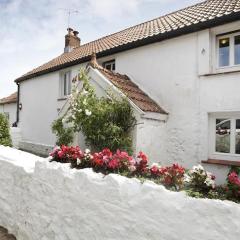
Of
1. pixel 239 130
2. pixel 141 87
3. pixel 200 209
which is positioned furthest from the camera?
pixel 141 87

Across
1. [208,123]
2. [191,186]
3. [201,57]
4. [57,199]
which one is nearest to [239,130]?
[208,123]

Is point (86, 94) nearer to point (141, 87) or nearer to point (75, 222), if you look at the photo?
point (141, 87)

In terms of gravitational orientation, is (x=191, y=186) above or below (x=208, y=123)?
below

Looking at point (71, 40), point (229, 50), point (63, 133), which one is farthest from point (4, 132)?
point (71, 40)

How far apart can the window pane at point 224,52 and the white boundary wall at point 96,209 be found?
6421mm

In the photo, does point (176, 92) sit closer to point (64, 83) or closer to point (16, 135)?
point (64, 83)

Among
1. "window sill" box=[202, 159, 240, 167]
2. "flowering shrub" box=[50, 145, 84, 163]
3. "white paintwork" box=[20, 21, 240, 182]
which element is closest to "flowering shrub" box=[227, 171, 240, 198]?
"flowering shrub" box=[50, 145, 84, 163]

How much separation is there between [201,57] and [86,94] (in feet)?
12.5

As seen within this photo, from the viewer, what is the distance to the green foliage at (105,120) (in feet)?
28.6

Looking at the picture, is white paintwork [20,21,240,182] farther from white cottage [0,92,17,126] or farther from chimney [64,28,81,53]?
white cottage [0,92,17,126]

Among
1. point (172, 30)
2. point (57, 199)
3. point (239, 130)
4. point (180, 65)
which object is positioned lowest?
point (57, 199)

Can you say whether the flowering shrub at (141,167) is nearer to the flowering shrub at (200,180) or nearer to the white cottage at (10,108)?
the flowering shrub at (200,180)

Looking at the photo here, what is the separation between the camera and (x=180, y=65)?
9.77 meters

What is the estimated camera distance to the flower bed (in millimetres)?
3484
